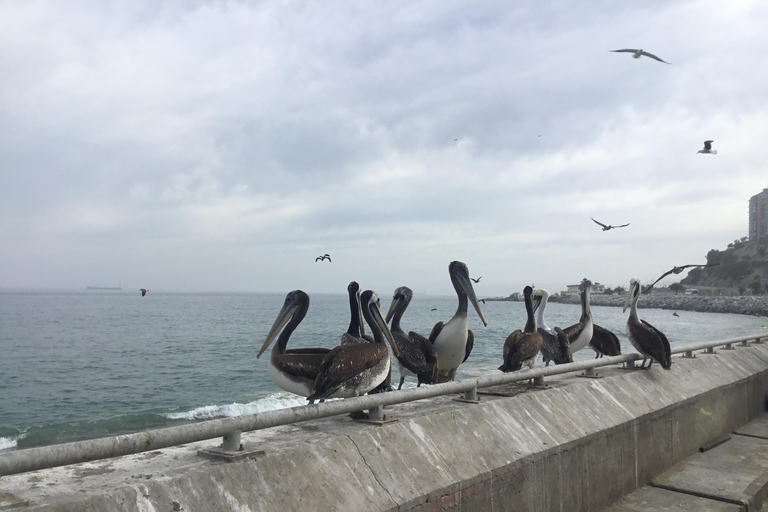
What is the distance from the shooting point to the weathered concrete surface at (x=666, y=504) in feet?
18.8

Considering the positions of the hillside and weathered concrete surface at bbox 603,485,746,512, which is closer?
weathered concrete surface at bbox 603,485,746,512

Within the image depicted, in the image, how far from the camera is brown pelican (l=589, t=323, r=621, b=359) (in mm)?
10055

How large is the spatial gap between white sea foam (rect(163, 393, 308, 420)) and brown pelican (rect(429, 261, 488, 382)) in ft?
45.1

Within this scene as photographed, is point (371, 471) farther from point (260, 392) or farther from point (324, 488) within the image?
point (260, 392)

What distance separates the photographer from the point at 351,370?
4.92 metres

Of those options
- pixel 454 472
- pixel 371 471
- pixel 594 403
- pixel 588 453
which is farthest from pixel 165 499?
pixel 594 403

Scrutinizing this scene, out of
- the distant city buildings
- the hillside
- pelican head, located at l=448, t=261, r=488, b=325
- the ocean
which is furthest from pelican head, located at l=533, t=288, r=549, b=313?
the distant city buildings

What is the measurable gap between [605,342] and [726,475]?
141 inches

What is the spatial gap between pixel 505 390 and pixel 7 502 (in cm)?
472

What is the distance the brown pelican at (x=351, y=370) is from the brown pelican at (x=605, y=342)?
19.9ft

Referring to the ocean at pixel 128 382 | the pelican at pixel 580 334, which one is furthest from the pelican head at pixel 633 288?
the ocean at pixel 128 382

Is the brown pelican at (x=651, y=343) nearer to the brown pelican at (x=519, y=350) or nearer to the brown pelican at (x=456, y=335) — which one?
the brown pelican at (x=519, y=350)

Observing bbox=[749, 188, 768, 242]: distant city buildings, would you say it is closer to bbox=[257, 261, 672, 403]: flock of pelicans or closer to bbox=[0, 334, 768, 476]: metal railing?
bbox=[257, 261, 672, 403]: flock of pelicans

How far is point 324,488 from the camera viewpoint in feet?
11.7
